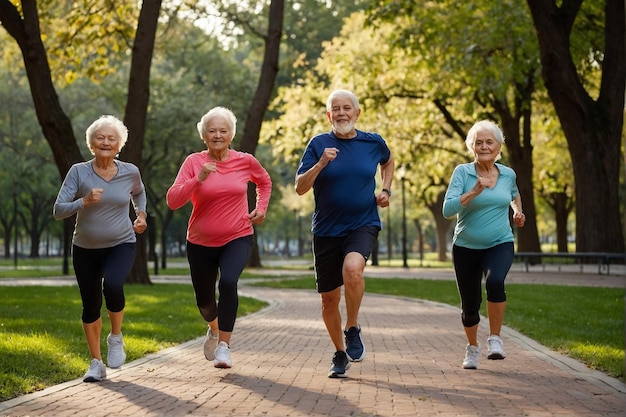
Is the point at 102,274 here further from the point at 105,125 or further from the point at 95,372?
the point at 105,125

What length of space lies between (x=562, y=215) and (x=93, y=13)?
31746 millimetres

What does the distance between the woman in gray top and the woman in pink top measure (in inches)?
15.9

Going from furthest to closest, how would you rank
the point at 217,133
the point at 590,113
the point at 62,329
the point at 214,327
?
the point at 590,113 < the point at 62,329 < the point at 214,327 < the point at 217,133

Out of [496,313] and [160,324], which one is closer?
[496,313]

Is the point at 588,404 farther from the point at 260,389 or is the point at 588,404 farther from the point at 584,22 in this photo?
the point at 584,22

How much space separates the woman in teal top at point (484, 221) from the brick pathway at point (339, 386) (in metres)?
0.63

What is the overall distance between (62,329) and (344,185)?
5.43m

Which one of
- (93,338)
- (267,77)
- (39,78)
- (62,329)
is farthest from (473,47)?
(93,338)

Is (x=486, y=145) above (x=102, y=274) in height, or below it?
above

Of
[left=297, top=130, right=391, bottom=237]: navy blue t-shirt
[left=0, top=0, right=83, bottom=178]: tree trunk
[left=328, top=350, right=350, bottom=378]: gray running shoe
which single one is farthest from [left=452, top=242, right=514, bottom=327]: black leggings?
[left=0, top=0, right=83, bottom=178]: tree trunk

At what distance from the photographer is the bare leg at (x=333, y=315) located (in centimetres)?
789

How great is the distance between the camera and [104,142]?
7.78m

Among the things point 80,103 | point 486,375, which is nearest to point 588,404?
point 486,375

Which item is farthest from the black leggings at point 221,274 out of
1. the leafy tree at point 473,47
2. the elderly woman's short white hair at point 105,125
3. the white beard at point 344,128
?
the leafy tree at point 473,47
